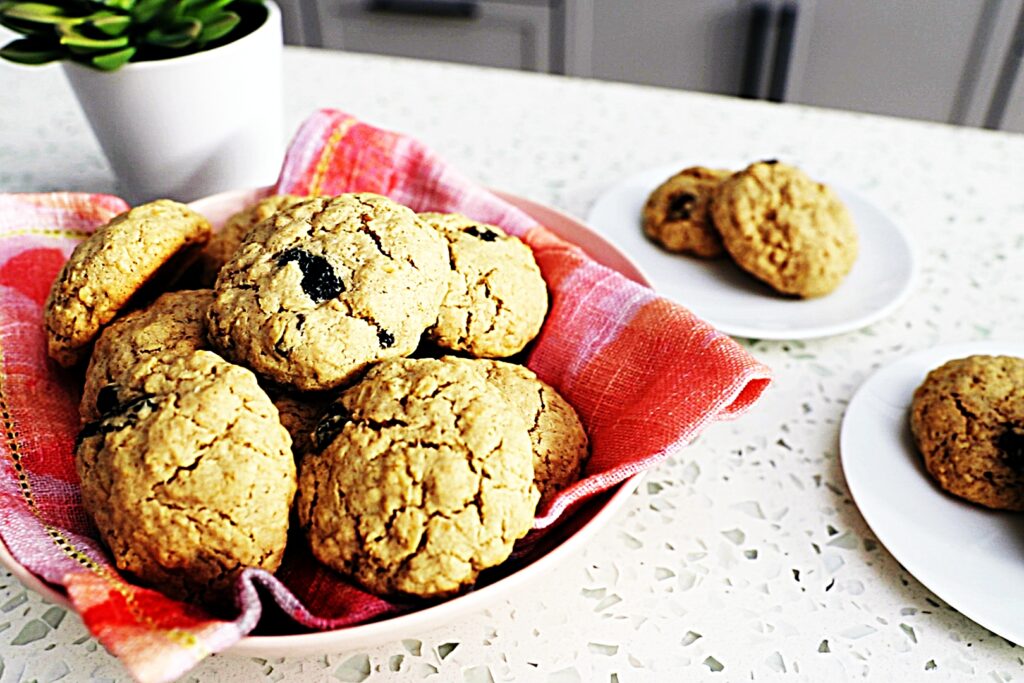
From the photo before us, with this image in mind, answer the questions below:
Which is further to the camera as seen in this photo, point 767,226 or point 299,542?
point 767,226

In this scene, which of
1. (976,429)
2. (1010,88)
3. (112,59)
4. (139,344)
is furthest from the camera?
(1010,88)

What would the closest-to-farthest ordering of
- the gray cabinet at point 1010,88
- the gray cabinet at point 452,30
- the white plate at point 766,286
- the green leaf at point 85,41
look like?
the green leaf at point 85,41, the white plate at point 766,286, the gray cabinet at point 1010,88, the gray cabinet at point 452,30

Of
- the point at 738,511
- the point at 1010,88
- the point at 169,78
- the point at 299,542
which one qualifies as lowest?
the point at 1010,88

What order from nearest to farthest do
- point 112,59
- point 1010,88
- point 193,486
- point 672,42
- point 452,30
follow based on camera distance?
point 193,486 < point 112,59 < point 1010,88 < point 672,42 < point 452,30

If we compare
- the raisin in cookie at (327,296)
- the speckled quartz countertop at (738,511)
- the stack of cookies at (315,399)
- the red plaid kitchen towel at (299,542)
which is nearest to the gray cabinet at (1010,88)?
the speckled quartz countertop at (738,511)

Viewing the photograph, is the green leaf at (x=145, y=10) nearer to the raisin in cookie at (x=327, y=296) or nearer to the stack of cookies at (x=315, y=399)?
the stack of cookies at (x=315, y=399)

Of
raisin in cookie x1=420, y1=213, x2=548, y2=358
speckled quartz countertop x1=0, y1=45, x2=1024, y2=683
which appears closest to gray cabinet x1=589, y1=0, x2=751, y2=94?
speckled quartz countertop x1=0, y1=45, x2=1024, y2=683

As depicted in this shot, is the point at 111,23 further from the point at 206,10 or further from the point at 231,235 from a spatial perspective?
the point at 231,235

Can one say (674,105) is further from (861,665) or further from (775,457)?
(861,665)

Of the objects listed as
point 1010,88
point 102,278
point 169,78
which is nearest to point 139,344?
point 102,278
